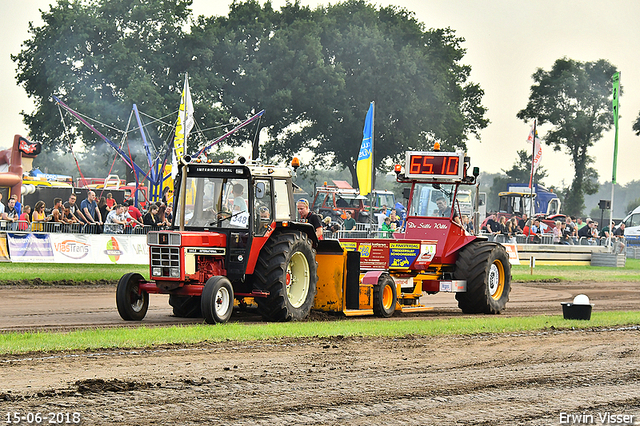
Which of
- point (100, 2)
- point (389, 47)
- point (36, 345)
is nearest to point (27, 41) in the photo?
point (100, 2)

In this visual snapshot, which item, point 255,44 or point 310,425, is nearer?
point 310,425

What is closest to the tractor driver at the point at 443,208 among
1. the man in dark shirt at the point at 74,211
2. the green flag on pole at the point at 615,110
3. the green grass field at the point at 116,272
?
the green grass field at the point at 116,272

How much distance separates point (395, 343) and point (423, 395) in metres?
3.13

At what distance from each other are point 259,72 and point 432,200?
36.6m

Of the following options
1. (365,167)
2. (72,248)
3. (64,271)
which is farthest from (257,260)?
(365,167)

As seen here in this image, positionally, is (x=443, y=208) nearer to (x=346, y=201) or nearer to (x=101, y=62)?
(x=346, y=201)

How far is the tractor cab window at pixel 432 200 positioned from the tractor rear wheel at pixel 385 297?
2.06 metres

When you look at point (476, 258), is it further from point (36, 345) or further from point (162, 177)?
point (162, 177)

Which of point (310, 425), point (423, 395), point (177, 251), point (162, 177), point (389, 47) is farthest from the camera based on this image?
point (389, 47)

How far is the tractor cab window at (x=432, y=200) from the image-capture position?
15.2 m

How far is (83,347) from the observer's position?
8891mm

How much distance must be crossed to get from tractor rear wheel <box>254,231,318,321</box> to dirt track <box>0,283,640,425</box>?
79.1 inches

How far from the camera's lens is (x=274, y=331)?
34.8 ft

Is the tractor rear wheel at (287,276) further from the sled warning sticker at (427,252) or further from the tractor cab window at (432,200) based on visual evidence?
the tractor cab window at (432,200)
